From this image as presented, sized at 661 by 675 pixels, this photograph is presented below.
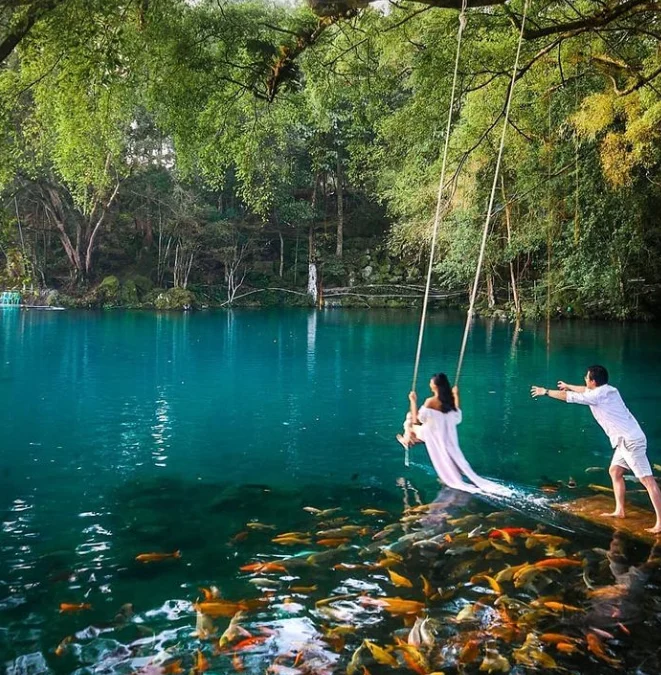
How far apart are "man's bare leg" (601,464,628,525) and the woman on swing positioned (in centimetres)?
125

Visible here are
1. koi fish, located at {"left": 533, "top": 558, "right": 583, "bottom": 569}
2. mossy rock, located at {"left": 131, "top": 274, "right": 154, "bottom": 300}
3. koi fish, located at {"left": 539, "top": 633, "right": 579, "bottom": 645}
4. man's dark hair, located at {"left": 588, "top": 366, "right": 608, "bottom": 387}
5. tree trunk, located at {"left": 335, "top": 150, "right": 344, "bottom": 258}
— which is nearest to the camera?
koi fish, located at {"left": 539, "top": 633, "right": 579, "bottom": 645}

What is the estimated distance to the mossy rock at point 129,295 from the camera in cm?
3841

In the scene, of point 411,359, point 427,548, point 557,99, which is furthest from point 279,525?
point 411,359

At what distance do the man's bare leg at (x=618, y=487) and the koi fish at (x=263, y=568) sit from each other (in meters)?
3.14

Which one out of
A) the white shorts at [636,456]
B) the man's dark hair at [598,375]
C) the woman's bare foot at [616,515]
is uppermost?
the man's dark hair at [598,375]

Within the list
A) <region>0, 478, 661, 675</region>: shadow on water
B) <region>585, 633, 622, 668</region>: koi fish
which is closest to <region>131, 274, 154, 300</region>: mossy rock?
<region>0, 478, 661, 675</region>: shadow on water

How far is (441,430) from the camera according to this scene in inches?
287

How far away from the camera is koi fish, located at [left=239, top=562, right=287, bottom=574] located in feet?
18.0

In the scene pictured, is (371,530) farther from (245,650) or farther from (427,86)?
(427,86)

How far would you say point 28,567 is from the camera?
18.4 feet

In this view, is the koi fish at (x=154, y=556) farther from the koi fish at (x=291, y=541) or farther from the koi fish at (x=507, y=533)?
the koi fish at (x=507, y=533)

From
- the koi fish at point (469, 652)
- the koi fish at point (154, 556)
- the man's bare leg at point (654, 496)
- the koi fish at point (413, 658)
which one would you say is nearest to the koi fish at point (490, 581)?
the koi fish at point (469, 652)

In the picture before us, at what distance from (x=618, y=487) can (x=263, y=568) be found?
3338mm

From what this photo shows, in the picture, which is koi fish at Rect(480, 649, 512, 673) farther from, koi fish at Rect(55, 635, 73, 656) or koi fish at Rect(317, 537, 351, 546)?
koi fish at Rect(55, 635, 73, 656)
